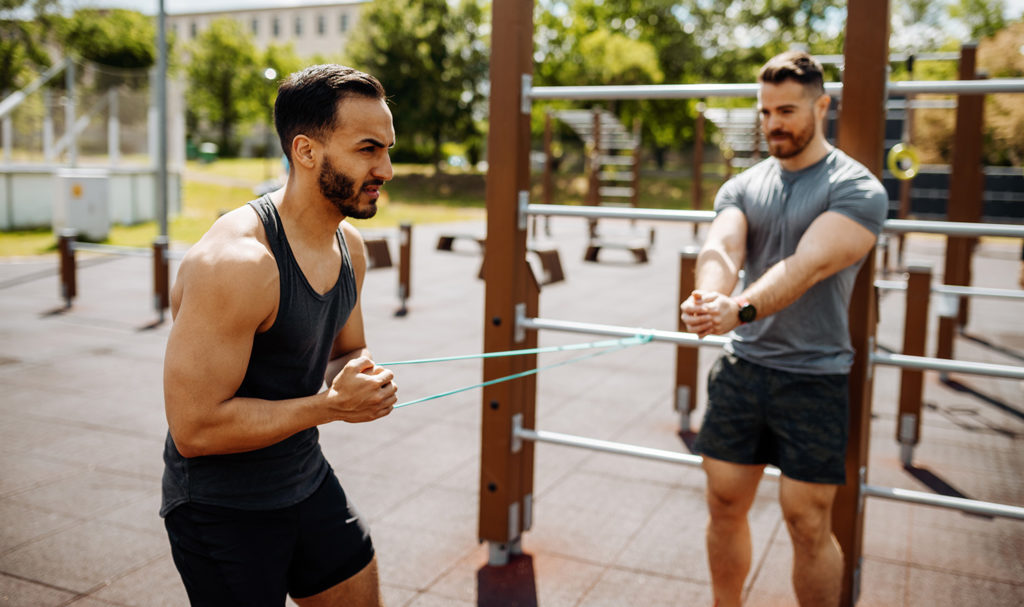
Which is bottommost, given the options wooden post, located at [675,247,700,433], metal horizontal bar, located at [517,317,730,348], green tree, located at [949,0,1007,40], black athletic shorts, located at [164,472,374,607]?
wooden post, located at [675,247,700,433]

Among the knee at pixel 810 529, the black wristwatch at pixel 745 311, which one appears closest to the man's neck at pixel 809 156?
the black wristwatch at pixel 745 311

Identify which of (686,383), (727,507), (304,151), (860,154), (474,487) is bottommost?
(474,487)

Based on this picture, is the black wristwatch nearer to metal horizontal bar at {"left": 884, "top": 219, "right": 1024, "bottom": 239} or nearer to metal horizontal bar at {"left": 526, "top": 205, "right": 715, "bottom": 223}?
metal horizontal bar at {"left": 526, "top": 205, "right": 715, "bottom": 223}

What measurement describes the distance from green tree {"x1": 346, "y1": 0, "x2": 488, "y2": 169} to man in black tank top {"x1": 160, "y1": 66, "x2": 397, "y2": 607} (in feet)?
116

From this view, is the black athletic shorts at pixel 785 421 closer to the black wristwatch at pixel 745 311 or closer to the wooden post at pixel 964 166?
the black wristwatch at pixel 745 311

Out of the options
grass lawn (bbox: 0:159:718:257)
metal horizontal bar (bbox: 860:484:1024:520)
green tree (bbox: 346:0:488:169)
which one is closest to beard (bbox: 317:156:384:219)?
metal horizontal bar (bbox: 860:484:1024:520)

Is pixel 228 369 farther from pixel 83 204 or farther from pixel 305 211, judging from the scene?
pixel 83 204

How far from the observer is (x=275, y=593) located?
1963mm

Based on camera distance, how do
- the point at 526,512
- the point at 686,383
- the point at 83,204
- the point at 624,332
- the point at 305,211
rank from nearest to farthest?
the point at 305,211, the point at 624,332, the point at 526,512, the point at 686,383, the point at 83,204

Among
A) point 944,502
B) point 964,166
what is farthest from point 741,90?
point 964,166

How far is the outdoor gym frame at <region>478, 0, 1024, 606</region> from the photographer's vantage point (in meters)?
2.81

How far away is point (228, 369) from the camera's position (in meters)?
1.74

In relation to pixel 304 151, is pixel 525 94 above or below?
above

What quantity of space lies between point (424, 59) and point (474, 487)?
1360 inches
